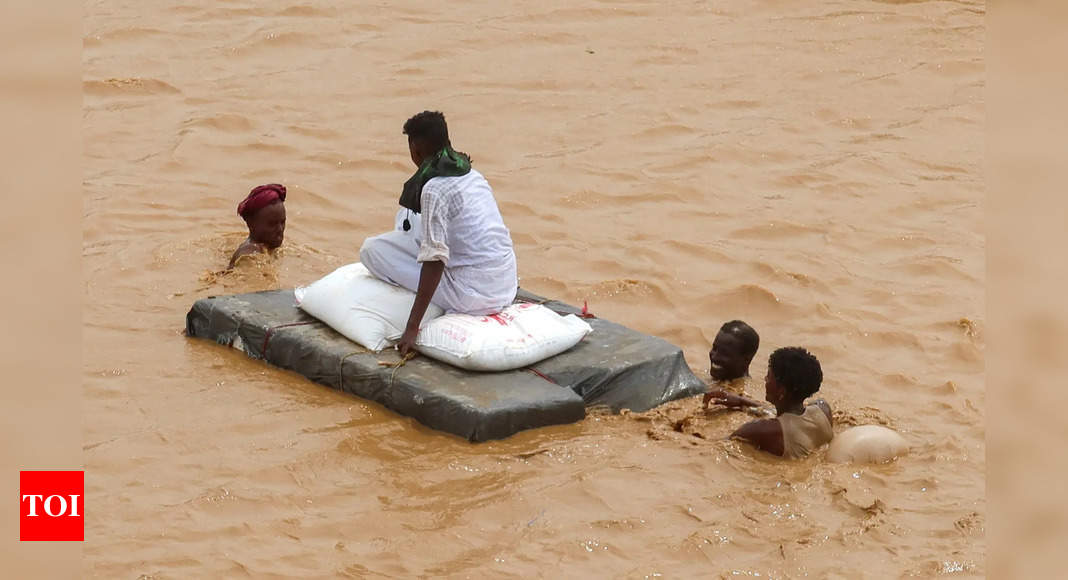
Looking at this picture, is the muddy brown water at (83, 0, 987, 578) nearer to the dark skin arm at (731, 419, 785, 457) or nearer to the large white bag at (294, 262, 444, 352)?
the dark skin arm at (731, 419, 785, 457)

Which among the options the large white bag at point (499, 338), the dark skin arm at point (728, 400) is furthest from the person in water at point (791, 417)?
the large white bag at point (499, 338)

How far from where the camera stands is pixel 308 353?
5.49m

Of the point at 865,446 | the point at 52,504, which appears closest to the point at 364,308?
the point at 865,446

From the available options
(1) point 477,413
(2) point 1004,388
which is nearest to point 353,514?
(1) point 477,413

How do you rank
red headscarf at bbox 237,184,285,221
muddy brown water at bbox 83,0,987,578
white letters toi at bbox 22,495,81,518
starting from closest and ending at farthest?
white letters toi at bbox 22,495,81,518 < muddy brown water at bbox 83,0,987,578 < red headscarf at bbox 237,184,285,221

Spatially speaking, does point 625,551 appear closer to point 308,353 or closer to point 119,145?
point 308,353

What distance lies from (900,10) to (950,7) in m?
0.46

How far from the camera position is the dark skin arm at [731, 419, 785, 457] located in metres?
4.91

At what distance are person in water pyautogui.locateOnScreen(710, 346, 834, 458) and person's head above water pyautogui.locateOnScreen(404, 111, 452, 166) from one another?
1670mm

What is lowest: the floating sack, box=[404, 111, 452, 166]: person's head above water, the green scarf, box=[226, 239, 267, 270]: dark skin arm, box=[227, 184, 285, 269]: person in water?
the floating sack

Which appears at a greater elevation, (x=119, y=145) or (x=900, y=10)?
(x=900, y=10)

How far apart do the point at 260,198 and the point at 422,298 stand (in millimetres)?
1702

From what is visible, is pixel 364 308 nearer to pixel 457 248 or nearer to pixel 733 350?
pixel 457 248

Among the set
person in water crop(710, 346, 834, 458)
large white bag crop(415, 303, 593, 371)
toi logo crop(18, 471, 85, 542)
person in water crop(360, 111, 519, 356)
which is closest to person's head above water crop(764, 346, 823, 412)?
person in water crop(710, 346, 834, 458)
